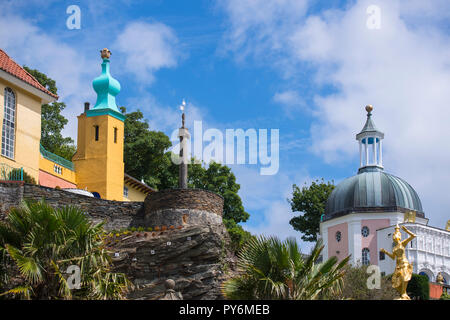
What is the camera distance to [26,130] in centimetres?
3638

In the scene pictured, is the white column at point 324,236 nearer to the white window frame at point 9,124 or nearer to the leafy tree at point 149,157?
the leafy tree at point 149,157

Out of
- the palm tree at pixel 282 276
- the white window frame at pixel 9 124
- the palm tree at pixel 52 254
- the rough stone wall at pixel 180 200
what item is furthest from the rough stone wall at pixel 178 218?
the palm tree at pixel 282 276

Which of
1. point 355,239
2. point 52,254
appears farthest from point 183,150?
point 355,239

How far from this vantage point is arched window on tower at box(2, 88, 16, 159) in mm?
35125

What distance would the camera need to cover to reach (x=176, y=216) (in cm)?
3341

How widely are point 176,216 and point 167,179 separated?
20930 millimetres

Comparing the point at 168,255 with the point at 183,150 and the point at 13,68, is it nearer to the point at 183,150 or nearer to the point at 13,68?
the point at 183,150

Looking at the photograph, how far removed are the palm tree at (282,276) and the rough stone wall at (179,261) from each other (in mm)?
6995

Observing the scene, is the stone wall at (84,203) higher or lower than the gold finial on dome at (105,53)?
lower

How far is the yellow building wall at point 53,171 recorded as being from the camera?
39156 mm

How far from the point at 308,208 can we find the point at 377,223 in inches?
455

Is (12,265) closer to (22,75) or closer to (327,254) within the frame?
(22,75)

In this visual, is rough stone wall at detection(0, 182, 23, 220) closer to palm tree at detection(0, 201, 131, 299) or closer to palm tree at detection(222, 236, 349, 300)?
palm tree at detection(0, 201, 131, 299)
